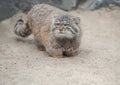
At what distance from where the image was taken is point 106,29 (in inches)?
339

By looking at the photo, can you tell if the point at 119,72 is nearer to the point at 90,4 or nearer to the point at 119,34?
the point at 119,34

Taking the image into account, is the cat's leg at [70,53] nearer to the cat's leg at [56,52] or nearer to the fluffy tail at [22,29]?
the cat's leg at [56,52]

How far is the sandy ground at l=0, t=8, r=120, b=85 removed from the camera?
520cm

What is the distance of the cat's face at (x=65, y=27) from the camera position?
6113 mm

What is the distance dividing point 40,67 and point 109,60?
1.22m

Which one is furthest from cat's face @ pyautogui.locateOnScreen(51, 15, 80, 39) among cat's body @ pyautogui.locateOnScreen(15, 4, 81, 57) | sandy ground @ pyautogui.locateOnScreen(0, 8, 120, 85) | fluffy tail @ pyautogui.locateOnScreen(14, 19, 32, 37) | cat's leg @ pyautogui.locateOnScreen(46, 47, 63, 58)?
fluffy tail @ pyautogui.locateOnScreen(14, 19, 32, 37)

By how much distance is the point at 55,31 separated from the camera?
6195 millimetres

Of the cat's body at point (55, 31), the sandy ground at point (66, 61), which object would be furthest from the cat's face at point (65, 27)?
the sandy ground at point (66, 61)

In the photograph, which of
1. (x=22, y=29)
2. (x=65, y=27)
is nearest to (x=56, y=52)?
(x=65, y=27)

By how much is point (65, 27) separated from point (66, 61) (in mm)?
550

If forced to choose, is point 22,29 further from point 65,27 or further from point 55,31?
point 65,27

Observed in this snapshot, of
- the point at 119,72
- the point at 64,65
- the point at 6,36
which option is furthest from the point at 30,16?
the point at 119,72

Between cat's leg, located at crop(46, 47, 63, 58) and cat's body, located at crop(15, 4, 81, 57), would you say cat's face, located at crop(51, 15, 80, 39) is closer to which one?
cat's body, located at crop(15, 4, 81, 57)

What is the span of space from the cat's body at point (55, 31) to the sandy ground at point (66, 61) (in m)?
0.16
